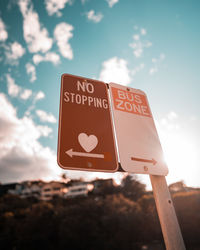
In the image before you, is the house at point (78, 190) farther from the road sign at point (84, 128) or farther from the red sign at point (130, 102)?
the road sign at point (84, 128)

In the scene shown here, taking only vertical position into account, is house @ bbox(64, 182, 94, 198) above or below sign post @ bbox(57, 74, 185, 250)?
above

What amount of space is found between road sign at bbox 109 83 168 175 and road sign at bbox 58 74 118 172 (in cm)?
7

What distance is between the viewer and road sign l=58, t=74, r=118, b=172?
37.5 inches

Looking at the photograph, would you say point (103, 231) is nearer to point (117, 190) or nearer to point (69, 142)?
point (117, 190)

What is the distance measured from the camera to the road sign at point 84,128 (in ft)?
3.13

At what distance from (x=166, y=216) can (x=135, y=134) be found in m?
0.60

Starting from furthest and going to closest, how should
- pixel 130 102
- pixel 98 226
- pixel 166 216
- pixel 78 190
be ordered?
pixel 78 190 → pixel 98 226 → pixel 130 102 → pixel 166 216

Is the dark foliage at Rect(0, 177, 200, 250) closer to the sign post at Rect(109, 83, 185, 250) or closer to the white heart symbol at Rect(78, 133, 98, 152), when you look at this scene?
the sign post at Rect(109, 83, 185, 250)

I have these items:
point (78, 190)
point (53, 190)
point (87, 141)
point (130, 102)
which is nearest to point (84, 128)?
point (87, 141)

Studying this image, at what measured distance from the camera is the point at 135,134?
1206 millimetres

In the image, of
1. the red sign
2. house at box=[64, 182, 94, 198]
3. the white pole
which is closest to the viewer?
the white pole

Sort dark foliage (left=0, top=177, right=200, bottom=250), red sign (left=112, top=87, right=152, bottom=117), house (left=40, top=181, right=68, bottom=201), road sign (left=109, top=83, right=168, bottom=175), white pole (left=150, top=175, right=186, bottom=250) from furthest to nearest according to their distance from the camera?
house (left=40, top=181, right=68, bottom=201)
dark foliage (left=0, top=177, right=200, bottom=250)
red sign (left=112, top=87, right=152, bottom=117)
road sign (left=109, top=83, right=168, bottom=175)
white pole (left=150, top=175, right=186, bottom=250)

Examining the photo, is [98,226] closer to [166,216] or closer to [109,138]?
[166,216]

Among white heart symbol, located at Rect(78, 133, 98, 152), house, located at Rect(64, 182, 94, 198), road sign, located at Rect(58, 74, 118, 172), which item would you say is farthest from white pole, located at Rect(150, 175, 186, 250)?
house, located at Rect(64, 182, 94, 198)
